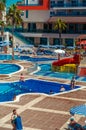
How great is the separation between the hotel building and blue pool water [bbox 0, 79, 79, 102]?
32.0 m

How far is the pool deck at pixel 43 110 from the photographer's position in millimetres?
21281

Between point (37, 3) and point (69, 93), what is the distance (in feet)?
150

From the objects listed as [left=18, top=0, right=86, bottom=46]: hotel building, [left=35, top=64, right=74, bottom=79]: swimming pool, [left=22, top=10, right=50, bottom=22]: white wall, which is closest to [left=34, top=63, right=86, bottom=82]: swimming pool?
[left=35, top=64, right=74, bottom=79]: swimming pool

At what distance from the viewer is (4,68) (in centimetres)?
4638

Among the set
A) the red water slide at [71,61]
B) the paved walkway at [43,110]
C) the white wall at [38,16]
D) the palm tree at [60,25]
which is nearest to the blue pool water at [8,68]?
the red water slide at [71,61]

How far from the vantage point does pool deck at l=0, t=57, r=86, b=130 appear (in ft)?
69.8

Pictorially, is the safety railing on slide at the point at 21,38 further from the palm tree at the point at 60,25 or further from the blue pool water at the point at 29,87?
the blue pool water at the point at 29,87

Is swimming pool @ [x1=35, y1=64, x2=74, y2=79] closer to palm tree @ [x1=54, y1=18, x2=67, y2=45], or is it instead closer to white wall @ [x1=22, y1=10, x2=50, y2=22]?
palm tree @ [x1=54, y1=18, x2=67, y2=45]

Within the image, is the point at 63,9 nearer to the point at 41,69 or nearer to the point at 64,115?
the point at 41,69

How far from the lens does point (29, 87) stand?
115ft

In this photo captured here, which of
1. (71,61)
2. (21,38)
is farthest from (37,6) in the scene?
(71,61)

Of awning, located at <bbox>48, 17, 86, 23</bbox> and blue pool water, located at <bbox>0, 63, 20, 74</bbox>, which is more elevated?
awning, located at <bbox>48, 17, 86, 23</bbox>

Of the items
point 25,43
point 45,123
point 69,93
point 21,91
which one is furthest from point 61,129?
A: point 25,43

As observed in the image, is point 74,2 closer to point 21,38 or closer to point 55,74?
point 21,38
